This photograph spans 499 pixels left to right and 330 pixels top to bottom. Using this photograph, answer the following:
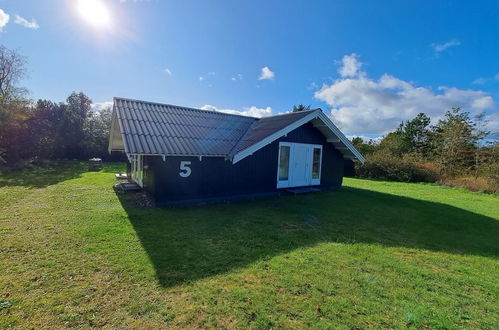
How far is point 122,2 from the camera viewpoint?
7.89 m

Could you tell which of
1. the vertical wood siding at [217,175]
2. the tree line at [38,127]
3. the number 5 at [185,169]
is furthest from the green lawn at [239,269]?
the tree line at [38,127]

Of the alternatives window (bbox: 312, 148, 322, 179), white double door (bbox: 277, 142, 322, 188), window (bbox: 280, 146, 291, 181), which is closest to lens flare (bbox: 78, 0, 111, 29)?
white double door (bbox: 277, 142, 322, 188)

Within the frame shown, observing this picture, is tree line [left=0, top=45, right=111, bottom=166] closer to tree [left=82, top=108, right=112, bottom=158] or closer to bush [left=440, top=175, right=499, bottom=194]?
tree [left=82, top=108, right=112, bottom=158]

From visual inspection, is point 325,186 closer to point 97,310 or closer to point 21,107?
point 97,310

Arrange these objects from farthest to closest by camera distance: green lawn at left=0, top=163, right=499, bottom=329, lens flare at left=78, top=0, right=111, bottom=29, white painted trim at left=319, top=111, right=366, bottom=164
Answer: white painted trim at left=319, top=111, right=366, bottom=164 → lens flare at left=78, top=0, right=111, bottom=29 → green lawn at left=0, top=163, right=499, bottom=329

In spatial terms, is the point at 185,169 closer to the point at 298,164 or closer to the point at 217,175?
the point at 217,175

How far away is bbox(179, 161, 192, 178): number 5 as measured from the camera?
25.1ft

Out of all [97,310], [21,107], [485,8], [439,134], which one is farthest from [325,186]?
[21,107]

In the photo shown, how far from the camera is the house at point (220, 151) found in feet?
24.4

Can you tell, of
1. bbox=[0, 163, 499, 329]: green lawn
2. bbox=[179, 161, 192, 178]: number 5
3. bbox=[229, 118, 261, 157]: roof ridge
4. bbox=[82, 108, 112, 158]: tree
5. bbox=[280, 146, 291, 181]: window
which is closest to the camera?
bbox=[0, 163, 499, 329]: green lawn

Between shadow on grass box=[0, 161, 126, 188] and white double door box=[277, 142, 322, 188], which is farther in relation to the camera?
shadow on grass box=[0, 161, 126, 188]

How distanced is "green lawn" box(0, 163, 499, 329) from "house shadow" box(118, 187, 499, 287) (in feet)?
0.11

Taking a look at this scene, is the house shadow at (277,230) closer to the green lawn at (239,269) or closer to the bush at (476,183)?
the green lawn at (239,269)

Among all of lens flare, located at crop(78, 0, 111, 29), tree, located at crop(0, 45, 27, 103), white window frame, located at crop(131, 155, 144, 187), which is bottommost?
white window frame, located at crop(131, 155, 144, 187)
